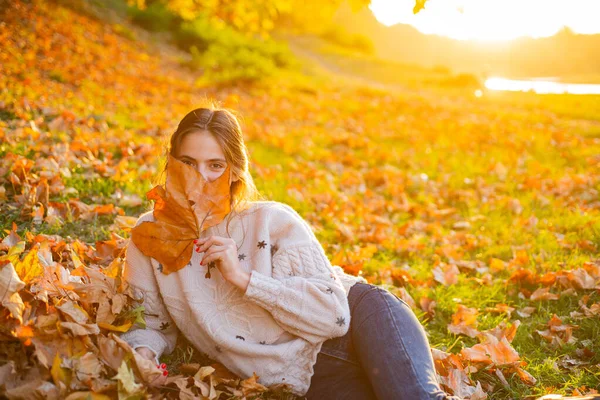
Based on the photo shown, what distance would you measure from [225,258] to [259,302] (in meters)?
0.24

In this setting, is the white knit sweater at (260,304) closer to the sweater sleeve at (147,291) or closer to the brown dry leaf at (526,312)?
the sweater sleeve at (147,291)

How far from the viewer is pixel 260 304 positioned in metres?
2.07

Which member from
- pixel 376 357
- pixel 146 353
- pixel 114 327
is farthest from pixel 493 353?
pixel 114 327

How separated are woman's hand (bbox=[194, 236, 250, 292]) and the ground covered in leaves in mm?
406

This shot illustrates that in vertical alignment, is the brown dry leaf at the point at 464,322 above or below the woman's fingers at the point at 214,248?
below

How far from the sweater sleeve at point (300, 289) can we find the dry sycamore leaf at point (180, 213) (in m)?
0.29

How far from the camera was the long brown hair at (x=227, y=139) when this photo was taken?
2.20 meters

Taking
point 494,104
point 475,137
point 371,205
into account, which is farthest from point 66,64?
point 494,104

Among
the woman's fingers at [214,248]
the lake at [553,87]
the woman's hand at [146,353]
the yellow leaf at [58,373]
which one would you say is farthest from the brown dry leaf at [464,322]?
the lake at [553,87]

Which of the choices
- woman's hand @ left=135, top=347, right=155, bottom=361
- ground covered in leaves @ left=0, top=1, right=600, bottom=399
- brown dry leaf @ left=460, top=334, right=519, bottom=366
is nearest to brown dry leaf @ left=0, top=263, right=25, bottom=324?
ground covered in leaves @ left=0, top=1, right=600, bottom=399

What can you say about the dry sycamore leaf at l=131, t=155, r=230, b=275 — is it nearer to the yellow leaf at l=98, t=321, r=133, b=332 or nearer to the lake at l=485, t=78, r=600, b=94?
the yellow leaf at l=98, t=321, r=133, b=332

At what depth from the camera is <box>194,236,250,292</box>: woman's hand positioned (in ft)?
6.48

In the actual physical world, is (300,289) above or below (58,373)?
above

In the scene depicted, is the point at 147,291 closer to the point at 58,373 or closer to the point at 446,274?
the point at 58,373
